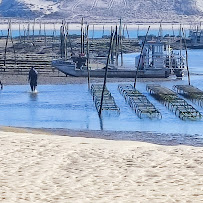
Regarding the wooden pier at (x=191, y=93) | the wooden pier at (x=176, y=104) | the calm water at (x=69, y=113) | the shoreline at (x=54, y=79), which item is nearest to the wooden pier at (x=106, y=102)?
the calm water at (x=69, y=113)

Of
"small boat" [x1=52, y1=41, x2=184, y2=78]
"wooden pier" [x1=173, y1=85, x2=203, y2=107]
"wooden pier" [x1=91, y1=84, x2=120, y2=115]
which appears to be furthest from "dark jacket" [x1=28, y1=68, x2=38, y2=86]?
"small boat" [x1=52, y1=41, x2=184, y2=78]

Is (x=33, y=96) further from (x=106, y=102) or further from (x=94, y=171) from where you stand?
(x=94, y=171)

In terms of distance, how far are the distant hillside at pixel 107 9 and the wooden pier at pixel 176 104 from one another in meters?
136

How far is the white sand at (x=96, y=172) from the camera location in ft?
33.4

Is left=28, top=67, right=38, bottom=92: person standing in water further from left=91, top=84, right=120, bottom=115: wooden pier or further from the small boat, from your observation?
the small boat

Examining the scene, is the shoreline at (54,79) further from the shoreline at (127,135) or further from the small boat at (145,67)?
the shoreline at (127,135)

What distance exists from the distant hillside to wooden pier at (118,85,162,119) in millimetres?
136418

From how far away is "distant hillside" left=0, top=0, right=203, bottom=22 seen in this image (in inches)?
6850

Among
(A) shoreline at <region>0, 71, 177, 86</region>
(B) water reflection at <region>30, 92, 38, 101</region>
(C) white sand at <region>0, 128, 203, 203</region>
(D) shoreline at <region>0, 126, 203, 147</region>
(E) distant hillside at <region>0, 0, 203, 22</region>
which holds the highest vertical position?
(C) white sand at <region>0, 128, 203, 203</region>

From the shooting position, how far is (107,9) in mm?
184625

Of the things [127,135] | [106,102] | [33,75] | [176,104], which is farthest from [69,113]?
→ [33,75]

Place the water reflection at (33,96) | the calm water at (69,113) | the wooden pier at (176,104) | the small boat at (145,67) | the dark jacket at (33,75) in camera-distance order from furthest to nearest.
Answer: the small boat at (145,67)
the dark jacket at (33,75)
the water reflection at (33,96)
the wooden pier at (176,104)
the calm water at (69,113)

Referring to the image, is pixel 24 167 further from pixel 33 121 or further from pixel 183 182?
pixel 33 121

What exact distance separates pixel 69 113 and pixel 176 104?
3588 mm
